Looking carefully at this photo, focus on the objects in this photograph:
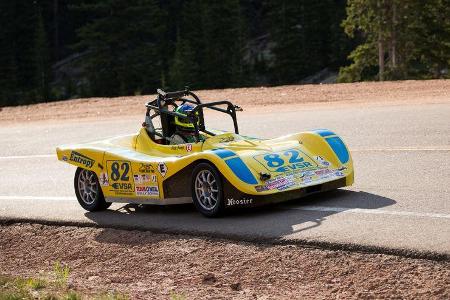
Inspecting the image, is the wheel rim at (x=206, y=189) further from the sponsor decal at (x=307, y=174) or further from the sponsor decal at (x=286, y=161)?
the sponsor decal at (x=307, y=174)

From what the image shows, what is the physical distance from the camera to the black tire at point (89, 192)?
1174cm

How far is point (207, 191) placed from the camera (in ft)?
33.7

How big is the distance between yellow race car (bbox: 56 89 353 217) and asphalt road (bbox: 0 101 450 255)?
0.24m

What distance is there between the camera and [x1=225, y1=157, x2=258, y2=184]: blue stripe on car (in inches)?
389

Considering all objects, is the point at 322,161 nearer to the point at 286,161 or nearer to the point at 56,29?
the point at 286,161

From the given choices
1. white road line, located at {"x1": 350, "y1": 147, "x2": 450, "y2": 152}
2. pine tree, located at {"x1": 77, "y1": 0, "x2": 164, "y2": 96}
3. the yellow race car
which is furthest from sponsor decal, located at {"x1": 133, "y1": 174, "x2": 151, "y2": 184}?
pine tree, located at {"x1": 77, "y1": 0, "x2": 164, "y2": 96}

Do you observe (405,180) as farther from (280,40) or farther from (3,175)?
(280,40)

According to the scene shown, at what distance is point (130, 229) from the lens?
10.6 meters

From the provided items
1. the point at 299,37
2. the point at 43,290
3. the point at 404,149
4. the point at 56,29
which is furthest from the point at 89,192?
the point at 56,29

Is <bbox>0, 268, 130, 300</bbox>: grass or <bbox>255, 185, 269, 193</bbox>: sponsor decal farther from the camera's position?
<bbox>255, 185, 269, 193</bbox>: sponsor decal

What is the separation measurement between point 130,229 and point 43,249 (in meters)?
1.05

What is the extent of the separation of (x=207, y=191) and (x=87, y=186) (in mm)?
2347

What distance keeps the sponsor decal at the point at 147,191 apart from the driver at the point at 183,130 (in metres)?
0.80

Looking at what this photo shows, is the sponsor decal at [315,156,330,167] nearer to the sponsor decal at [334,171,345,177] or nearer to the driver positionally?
the sponsor decal at [334,171,345,177]
